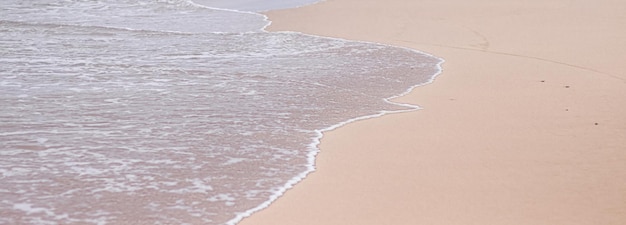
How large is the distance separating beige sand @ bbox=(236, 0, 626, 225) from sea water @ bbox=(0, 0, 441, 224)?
272mm

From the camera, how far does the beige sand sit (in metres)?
4.57

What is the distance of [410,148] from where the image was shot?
5828 millimetres

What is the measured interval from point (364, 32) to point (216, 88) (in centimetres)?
453

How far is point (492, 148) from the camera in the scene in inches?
228

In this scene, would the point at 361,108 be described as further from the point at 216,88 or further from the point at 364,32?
the point at 364,32

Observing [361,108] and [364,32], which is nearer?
[361,108]

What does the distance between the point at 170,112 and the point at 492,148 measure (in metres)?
2.24

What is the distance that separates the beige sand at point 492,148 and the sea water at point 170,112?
0.27m

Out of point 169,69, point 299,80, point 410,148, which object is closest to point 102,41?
point 169,69

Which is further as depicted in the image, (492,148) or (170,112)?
(170,112)

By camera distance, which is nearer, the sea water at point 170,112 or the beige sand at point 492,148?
the beige sand at point 492,148

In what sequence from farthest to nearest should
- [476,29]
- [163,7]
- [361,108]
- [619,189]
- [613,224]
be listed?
[163,7], [476,29], [361,108], [619,189], [613,224]

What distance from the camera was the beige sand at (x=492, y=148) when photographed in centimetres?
457

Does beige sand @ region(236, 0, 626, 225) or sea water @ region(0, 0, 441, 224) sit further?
sea water @ region(0, 0, 441, 224)
